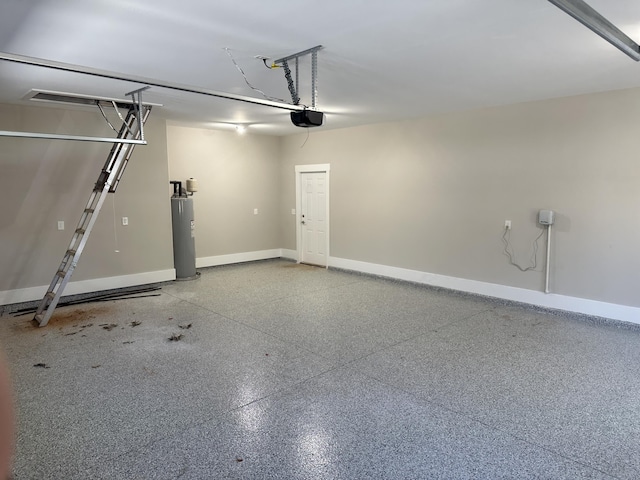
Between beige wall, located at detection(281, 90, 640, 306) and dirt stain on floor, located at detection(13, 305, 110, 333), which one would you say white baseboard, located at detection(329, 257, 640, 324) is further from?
dirt stain on floor, located at detection(13, 305, 110, 333)

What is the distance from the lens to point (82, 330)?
4734 millimetres

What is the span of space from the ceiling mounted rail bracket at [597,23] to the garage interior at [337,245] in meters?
Answer: 0.03

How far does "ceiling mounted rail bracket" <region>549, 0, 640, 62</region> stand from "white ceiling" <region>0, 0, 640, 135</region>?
7 cm

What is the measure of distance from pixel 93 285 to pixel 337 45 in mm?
5093

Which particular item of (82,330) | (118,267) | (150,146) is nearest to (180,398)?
(82,330)

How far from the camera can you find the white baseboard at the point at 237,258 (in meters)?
8.05

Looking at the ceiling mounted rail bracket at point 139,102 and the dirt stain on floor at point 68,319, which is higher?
the ceiling mounted rail bracket at point 139,102

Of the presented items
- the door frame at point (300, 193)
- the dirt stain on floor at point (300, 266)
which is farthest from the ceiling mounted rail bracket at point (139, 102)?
the dirt stain on floor at point (300, 266)

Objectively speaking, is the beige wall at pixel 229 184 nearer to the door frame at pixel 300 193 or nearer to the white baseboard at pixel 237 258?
the white baseboard at pixel 237 258

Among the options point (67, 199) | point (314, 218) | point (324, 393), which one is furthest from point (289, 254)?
point (324, 393)

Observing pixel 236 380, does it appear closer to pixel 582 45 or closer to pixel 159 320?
pixel 159 320

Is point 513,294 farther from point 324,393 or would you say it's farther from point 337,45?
point 337,45

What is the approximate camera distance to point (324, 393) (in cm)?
327

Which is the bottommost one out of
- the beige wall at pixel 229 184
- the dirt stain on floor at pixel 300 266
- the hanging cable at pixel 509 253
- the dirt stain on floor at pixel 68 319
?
the dirt stain on floor at pixel 68 319
